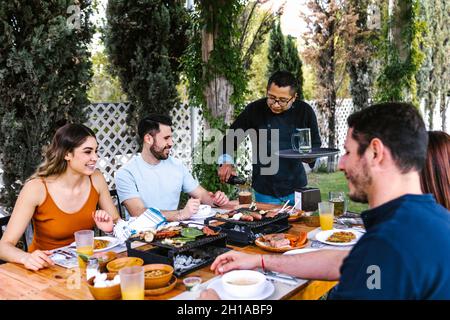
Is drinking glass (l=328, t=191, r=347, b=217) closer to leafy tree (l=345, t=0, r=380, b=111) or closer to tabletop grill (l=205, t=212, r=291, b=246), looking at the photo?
tabletop grill (l=205, t=212, r=291, b=246)

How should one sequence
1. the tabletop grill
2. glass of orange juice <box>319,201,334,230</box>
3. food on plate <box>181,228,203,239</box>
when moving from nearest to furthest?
food on plate <box>181,228,203,239</box>, the tabletop grill, glass of orange juice <box>319,201,334,230</box>

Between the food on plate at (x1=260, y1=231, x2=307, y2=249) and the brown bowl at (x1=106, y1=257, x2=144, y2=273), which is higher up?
the food on plate at (x1=260, y1=231, x2=307, y2=249)

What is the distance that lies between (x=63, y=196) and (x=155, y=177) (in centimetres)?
89

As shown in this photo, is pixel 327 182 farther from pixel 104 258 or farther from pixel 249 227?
pixel 104 258

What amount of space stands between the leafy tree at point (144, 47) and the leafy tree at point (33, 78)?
4.17ft

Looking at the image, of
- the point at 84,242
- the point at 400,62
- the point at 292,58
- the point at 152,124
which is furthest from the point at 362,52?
the point at 84,242

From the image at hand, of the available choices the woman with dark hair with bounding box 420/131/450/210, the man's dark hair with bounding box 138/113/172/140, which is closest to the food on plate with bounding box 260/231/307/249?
the woman with dark hair with bounding box 420/131/450/210

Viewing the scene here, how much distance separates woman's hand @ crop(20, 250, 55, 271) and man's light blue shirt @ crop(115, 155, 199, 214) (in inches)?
46.6

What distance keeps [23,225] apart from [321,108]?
26.6ft

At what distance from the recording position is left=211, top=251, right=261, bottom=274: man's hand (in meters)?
1.93

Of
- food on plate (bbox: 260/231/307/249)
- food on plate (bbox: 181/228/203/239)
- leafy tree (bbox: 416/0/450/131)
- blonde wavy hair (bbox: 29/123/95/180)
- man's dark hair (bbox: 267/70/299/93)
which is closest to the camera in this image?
food on plate (bbox: 181/228/203/239)

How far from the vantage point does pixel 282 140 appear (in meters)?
4.00

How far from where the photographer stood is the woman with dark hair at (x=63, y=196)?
2635 millimetres

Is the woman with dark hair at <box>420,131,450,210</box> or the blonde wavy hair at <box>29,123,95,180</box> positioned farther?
the blonde wavy hair at <box>29,123,95,180</box>
